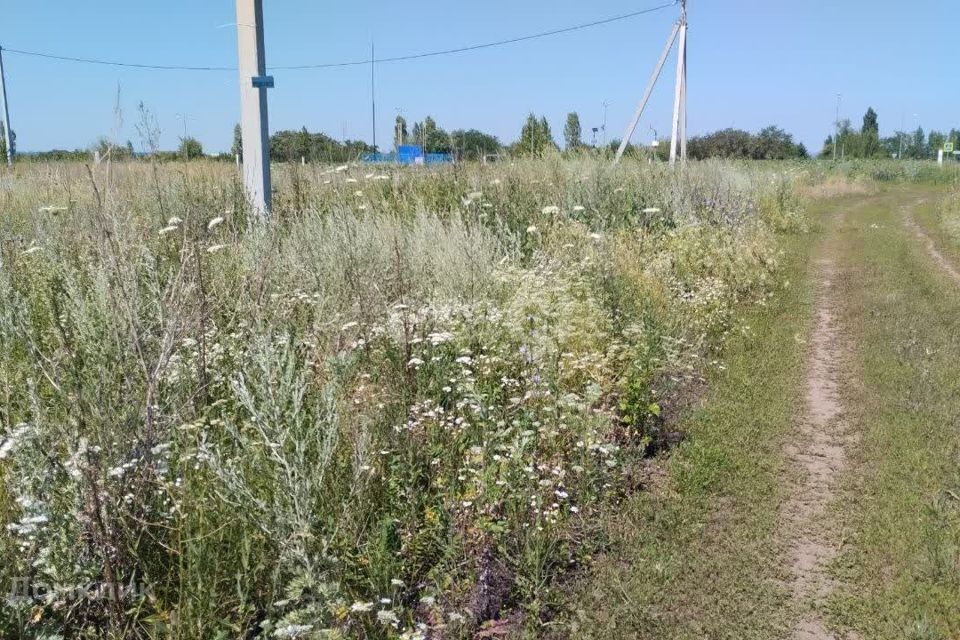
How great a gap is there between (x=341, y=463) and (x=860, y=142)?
96458 millimetres

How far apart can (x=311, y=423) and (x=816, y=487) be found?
3228mm

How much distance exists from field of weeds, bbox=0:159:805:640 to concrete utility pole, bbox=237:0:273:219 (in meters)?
0.44

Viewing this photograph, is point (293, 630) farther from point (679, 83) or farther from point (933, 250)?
point (679, 83)

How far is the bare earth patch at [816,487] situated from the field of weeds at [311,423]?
3.08 feet

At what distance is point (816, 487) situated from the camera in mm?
4711

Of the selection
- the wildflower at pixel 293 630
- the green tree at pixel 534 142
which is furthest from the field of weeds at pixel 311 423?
the green tree at pixel 534 142

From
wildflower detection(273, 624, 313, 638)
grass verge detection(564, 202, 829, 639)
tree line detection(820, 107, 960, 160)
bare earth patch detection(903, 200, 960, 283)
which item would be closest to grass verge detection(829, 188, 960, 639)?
grass verge detection(564, 202, 829, 639)

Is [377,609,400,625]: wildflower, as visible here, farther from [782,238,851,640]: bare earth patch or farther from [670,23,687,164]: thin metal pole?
[670,23,687,164]: thin metal pole

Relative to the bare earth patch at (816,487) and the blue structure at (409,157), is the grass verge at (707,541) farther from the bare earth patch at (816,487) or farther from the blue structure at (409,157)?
the blue structure at (409,157)

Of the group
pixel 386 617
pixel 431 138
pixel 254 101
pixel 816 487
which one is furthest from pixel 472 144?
pixel 386 617

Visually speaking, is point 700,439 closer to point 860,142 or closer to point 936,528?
point 936,528

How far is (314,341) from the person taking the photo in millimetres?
4352

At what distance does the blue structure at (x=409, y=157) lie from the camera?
11133 mm

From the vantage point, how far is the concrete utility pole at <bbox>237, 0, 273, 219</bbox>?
24.5ft
